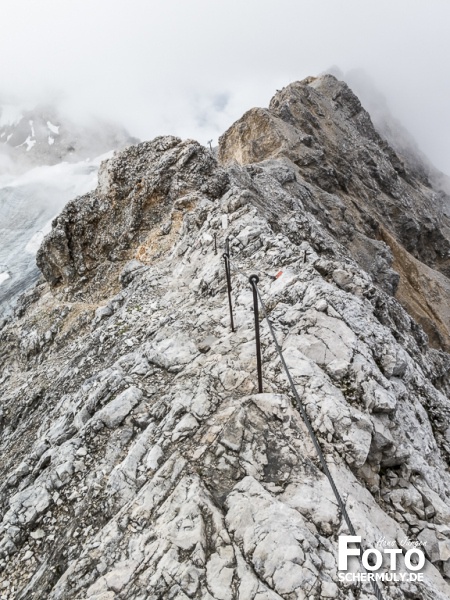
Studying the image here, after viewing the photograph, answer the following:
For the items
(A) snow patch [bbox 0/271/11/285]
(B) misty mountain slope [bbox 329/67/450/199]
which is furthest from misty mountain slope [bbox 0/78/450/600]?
(B) misty mountain slope [bbox 329/67/450/199]

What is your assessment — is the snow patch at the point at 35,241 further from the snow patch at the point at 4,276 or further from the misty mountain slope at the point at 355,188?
the misty mountain slope at the point at 355,188

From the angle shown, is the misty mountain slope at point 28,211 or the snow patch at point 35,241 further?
the snow patch at point 35,241

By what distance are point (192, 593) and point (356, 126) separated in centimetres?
7560

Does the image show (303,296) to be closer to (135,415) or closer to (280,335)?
(280,335)

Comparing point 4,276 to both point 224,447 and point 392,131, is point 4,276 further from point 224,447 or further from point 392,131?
point 392,131

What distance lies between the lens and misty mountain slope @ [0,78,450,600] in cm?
479

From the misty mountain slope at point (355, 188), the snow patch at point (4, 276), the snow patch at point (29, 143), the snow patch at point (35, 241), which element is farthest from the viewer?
the snow patch at point (29, 143)

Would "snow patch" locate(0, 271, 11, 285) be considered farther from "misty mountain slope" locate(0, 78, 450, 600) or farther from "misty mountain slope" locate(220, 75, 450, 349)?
"misty mountain slope" locate(0, 78, 450, 600)

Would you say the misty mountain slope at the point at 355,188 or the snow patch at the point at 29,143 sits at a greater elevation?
the snow patch at the point at 29,143

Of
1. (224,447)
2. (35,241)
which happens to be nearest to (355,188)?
(224,447)

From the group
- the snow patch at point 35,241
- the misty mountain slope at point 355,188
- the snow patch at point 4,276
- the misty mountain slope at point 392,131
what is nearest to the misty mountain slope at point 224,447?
the misty mountain slope at point 355,188

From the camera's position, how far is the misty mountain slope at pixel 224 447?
4.79 metres

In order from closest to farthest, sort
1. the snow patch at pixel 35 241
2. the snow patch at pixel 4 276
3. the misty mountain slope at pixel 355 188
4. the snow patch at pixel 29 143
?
the misty mountain slope at pixel 355 188 → the snow patch at pixel 4 276 → the snow patch at pixel 35 241 → the snow patch at pixel 29 143

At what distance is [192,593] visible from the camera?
4.41m
